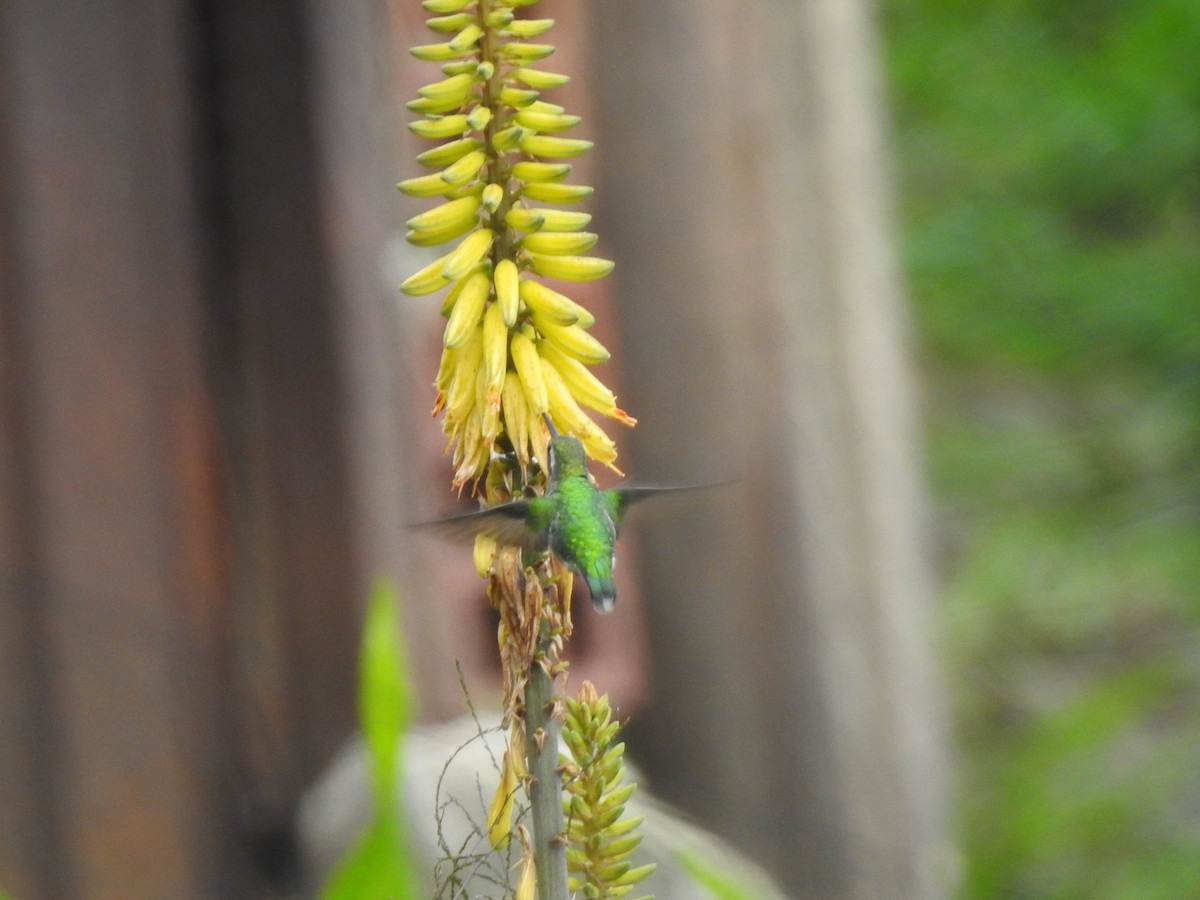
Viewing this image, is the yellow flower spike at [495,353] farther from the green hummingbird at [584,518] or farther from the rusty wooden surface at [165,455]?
the rusty wooden surface at [165,455]

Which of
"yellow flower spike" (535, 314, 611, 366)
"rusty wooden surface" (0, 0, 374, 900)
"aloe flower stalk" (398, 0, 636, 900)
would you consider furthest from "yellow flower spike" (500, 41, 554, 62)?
"rusty wooden surface" (0, 0, 374, 900)

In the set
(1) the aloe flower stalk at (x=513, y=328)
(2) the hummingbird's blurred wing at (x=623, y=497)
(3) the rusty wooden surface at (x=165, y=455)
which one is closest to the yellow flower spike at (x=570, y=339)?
(1) the aloe flower stalk at (x=513, y=328)

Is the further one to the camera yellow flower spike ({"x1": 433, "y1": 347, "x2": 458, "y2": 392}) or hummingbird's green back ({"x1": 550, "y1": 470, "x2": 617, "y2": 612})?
hummingbird's green back ({"x1": 550, "y1": 470, "x2": 617, "y2": 612})

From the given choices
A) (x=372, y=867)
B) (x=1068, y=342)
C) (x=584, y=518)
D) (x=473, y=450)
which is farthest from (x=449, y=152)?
(x=1068, y=342)

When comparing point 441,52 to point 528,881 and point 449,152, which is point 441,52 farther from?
point 528,881

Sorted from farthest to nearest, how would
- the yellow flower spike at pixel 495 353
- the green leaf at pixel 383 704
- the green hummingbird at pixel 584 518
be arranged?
the green hummingbird at pixel 584 518 < the yellow flower spike at pixel 495 353 < the green leaf at pixel 383 704

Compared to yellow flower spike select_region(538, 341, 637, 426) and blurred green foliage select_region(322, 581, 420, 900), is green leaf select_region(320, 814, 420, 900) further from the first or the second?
yellow flower spike select_region(538, 341, 637, 426)

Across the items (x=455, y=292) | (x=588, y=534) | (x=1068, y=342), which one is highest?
(x=1068, y=342)
